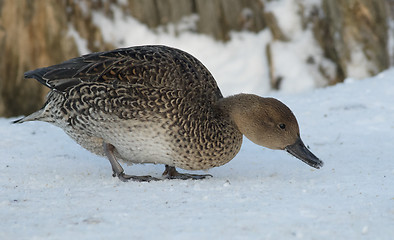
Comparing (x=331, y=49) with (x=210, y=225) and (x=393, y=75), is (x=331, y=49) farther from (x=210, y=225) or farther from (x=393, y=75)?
(x=210, y=225)

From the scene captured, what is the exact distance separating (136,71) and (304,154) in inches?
49.4

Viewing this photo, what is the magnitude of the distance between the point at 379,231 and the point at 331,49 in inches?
213

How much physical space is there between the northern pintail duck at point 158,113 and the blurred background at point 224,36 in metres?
3.35

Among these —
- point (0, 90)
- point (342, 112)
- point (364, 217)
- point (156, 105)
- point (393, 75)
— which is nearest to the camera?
point (364, 217)

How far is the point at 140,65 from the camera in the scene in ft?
13.3

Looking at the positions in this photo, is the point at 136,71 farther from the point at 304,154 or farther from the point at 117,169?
the point at 304,154

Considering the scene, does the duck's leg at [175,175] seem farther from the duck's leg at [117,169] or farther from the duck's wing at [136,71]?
the duck's wing at [136,71]

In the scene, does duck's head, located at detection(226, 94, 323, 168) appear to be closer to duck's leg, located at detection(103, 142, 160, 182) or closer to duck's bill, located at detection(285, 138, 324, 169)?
duck's bill, located at detection(285, 138, 324, 169)

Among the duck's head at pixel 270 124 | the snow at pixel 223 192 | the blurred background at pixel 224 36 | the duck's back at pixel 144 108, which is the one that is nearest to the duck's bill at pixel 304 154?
the duck's head at pixel 270 124

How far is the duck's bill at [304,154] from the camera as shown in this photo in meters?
4.04

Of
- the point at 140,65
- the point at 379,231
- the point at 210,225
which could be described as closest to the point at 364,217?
the point at 379,231

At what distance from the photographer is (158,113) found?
12.7 feet

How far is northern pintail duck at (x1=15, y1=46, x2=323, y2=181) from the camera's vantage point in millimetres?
3910

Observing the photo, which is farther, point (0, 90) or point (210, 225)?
point (0, 90)
